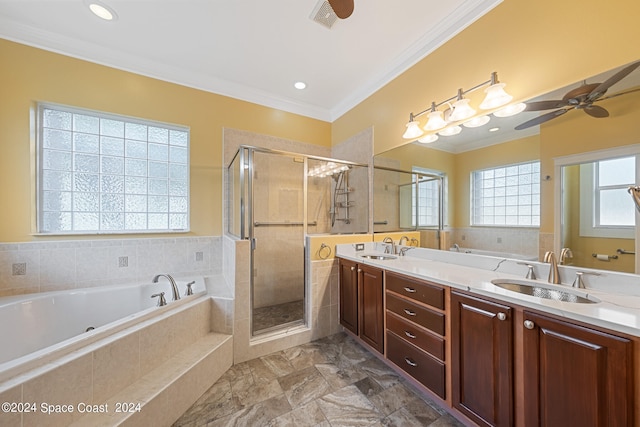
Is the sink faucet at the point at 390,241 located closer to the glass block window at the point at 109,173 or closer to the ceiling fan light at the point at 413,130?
the ceiling fan light at the point at 413,130

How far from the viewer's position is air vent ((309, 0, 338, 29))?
5.66 ft

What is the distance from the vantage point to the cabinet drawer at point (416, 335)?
139 centimetres

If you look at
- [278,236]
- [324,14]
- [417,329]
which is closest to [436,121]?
[324,14]

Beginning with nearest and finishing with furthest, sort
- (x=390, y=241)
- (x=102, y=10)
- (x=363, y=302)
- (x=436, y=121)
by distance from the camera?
(x=102, y=10) → (x=436, y=121) → (x=363, y=302) → (x=390, y=241)

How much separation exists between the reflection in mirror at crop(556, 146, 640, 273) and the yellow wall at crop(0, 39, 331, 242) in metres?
2.86

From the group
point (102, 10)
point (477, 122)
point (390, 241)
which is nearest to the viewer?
point (477, 122)

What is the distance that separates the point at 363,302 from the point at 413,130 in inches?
66.4

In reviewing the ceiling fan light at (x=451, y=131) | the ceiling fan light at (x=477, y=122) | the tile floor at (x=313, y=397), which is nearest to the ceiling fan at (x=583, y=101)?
the ceiling fan light at (x=477, y=122)

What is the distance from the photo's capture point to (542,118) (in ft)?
4.54

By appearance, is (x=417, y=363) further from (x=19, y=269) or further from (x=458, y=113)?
(x=19, y=269)

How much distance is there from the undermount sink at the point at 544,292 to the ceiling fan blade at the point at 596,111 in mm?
941

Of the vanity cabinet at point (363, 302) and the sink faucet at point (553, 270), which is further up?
the sink faucet at point (553, 270)

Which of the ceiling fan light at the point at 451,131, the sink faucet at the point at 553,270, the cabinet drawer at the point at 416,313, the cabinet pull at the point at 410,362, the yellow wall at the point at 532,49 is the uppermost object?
the yellow wall at the point at 532,49

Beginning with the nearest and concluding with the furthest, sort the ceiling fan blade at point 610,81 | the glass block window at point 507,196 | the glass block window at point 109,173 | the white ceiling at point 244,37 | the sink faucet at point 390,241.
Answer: the ceiling fan blade at point 610,81 → the glass block window at point 507,196 → the white ceiling at point 244,37 → the glass block window at point 109,173 → the sink faucet at point 390,241
